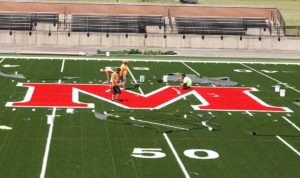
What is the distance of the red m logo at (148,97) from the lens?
2673 cm

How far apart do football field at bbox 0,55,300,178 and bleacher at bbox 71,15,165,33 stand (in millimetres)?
18274

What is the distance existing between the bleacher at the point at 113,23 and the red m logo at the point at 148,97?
2400 cm

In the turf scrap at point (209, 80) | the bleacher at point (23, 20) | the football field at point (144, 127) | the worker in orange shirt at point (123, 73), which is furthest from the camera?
the bleacher at point (23, 20)

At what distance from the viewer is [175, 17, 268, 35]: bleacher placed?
56594mm

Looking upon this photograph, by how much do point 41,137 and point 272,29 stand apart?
4054 centimetres

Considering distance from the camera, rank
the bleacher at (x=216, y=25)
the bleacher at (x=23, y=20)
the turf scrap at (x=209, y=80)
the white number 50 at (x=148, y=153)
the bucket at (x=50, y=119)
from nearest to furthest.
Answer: the white number 50 at (x=148, y=153) < the bucket at (x=50, y=119) < the turf scrap at (x=209, y=80) < the bleacher at (x=23, y=20) < the bleacher at (x=216, y=25)

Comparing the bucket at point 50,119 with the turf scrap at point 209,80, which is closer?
the bucket at point 50,119

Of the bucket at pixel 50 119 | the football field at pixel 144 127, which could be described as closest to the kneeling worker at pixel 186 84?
the football field at pixel 144 127

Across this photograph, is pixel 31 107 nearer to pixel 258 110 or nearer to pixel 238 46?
pixel 258 110

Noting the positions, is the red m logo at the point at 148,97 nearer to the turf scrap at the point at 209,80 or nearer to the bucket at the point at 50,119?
the turf scrap at the point at 209,80

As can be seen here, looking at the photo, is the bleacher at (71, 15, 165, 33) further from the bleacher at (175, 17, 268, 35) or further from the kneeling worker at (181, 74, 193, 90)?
the kneeling worker at (181, 74, 193, 90)

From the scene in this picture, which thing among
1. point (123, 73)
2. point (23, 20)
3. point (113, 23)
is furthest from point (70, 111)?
point (23, 20)

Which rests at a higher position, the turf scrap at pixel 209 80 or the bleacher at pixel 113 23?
the bleacher at pixel 113 23

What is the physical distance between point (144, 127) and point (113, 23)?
3444 cm
